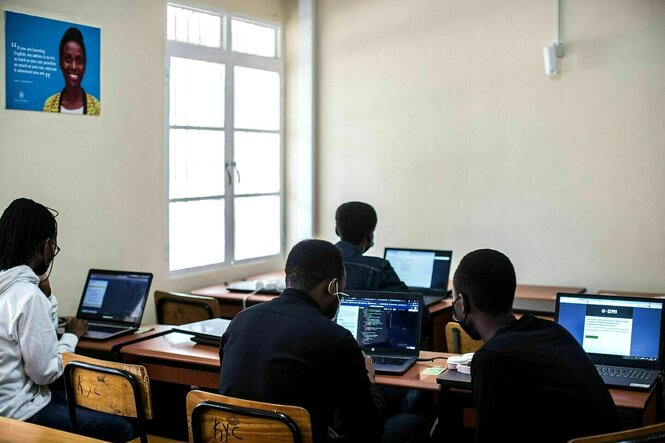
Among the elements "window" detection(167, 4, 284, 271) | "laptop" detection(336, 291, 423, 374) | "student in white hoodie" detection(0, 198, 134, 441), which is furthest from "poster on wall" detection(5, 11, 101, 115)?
"laptop" detection(336, 291, 423, 374)

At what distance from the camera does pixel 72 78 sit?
464cm

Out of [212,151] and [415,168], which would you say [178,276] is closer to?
[212,151]

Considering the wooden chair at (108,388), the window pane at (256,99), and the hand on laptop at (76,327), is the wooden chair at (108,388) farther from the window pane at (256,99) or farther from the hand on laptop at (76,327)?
the window pane at (256,99)

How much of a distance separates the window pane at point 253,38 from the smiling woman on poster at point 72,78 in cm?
157

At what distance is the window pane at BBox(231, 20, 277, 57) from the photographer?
6062 millimetres

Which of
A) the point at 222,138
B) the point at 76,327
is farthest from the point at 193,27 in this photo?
the point at 76,327

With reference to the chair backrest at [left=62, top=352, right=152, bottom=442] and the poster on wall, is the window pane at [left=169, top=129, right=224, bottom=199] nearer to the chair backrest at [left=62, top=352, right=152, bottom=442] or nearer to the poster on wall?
the poster on wall

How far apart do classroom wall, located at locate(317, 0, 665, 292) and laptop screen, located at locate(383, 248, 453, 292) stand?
0.69 metres

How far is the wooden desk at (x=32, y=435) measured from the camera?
2416 mm

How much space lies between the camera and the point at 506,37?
569 centimetres

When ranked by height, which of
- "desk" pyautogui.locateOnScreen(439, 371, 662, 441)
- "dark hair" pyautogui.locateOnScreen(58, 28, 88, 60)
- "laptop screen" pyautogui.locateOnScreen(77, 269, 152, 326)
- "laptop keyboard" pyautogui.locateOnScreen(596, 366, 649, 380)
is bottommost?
"desk" pyautogui.locateOnScreen(439, 371, 662, 441)

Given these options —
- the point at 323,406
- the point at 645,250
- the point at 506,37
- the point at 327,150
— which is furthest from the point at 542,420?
the point at 327,150

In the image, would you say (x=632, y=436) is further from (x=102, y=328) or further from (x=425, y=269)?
(x=425, y=269)

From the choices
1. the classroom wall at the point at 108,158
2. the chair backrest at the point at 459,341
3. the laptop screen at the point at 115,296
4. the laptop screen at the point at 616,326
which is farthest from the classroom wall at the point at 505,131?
the laptop screen at the point at 115,296
